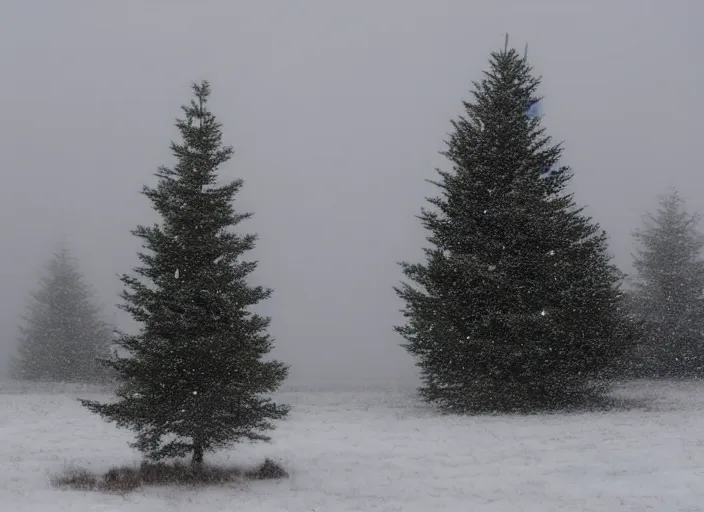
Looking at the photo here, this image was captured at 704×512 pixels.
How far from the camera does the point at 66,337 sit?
1459 inches

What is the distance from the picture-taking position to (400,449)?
14461 millimetres

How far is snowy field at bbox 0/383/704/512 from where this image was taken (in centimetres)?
1003

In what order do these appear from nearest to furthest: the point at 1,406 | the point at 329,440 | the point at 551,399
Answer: the point at 329,440
the point at 551,399
the point at 1,406

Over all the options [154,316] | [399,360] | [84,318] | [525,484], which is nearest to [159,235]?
[154,316]

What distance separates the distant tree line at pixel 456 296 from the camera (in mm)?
12047

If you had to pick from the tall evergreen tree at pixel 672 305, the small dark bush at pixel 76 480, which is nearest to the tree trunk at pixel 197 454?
the small dark bush at pixel 76 480

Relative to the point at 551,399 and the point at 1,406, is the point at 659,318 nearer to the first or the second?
the point at 551,399

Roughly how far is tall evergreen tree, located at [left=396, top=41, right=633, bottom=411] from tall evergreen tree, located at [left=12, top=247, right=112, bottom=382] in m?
24.6

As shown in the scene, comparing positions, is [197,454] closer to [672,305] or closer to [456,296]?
[456,296]

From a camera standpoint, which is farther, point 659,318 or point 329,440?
point 659,318

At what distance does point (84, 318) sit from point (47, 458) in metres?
25.7

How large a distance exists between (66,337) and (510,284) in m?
29.0

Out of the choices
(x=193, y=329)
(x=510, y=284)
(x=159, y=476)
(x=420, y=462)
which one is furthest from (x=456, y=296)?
(x=159, y=476)

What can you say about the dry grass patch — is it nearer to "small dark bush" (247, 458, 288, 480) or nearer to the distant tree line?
"small dark bush" (247, 458, 288, 480)
